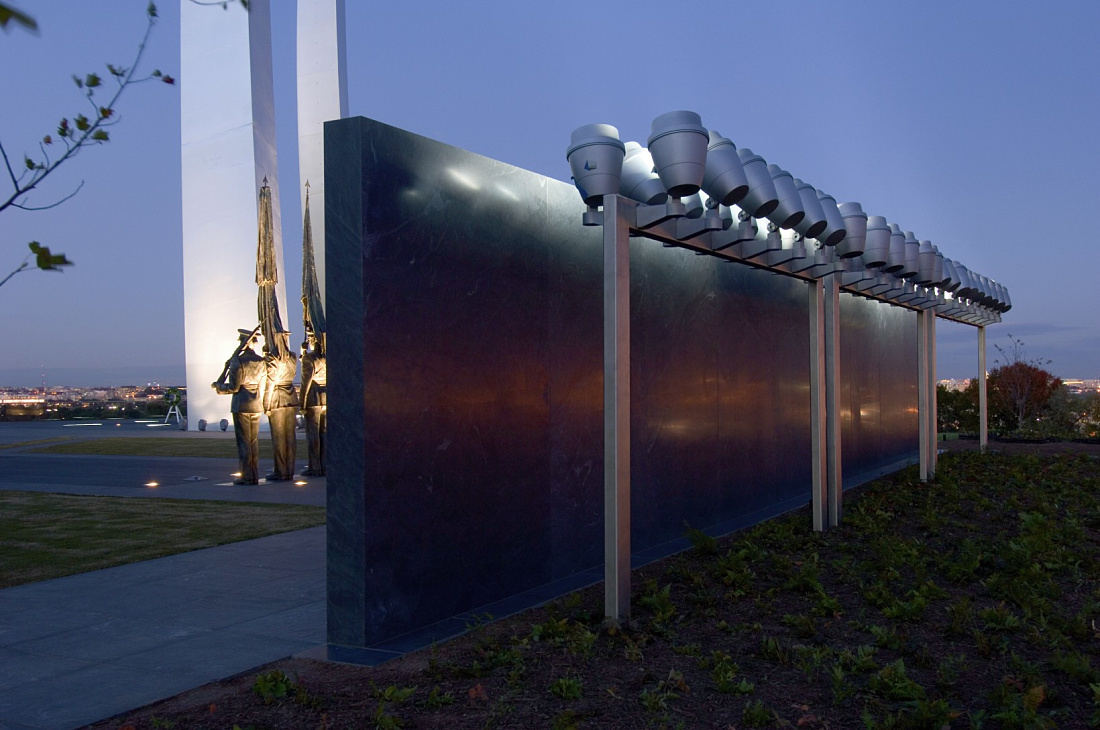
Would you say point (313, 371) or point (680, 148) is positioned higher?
point (680, 148)

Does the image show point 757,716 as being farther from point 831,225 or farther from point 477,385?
point 831,225

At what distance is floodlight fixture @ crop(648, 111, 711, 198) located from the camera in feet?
17.1

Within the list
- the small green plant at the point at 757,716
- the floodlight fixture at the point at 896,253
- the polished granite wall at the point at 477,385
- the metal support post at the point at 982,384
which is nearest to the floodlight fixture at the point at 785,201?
the polished granite wall at the point at 477,385

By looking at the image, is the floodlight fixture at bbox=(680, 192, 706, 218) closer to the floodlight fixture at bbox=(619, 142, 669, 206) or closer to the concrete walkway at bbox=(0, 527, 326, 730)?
the floodlight fixture at bbox=(619, 142, 669, 206)

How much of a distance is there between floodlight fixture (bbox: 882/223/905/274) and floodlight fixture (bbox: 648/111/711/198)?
4.73 meters

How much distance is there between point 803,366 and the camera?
37.5ft

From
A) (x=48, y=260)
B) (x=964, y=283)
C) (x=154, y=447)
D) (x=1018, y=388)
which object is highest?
(x=964, y=283)

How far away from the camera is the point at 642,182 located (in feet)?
19.3

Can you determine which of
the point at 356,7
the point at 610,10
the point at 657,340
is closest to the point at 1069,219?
the point at 657,340

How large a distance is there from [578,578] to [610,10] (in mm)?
88119

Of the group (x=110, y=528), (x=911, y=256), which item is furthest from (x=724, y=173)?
(x=110, y=528)

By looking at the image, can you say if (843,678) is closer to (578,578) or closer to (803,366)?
(578,578)

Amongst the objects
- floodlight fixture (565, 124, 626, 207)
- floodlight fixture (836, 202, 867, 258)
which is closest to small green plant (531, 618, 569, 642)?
floodlight fixture (565, 124, 626, 207)

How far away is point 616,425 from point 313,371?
10296 mm
